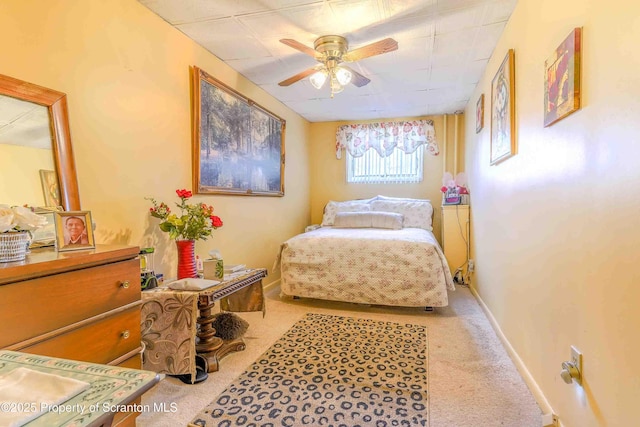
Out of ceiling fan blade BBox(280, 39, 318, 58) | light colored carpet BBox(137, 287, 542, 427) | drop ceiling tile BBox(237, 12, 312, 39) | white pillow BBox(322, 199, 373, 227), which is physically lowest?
light colored carpet BBox(137, 287, 542, 427)

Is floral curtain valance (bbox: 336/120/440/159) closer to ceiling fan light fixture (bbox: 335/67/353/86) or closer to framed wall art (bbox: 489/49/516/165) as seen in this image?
framed wall art (bbox: 489/49/516/165)

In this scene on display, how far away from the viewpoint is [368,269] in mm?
2934

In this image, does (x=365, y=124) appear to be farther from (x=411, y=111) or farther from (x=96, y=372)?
(x=96, y=372)

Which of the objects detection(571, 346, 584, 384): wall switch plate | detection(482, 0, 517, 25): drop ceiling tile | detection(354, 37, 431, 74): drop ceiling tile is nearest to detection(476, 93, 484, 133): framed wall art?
detection(354, 37, 431, 74): drop ceiling tile

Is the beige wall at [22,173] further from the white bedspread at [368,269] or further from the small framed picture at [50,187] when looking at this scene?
the white bedspread at [368,269]


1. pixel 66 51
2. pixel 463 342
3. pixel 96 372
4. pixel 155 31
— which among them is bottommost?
pixel 463 342

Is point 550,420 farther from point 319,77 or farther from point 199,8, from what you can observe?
point 199,8

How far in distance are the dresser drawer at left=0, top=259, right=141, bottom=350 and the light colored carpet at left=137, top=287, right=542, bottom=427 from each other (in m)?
0.65

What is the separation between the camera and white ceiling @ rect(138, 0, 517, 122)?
196 cm

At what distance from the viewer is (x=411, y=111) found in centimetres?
425

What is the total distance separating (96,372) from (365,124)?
14.7 feet

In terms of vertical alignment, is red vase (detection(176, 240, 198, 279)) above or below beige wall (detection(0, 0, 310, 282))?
below

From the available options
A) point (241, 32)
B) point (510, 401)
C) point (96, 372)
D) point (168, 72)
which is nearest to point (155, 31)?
point (168, 72)

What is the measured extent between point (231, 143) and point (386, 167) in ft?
8.26
